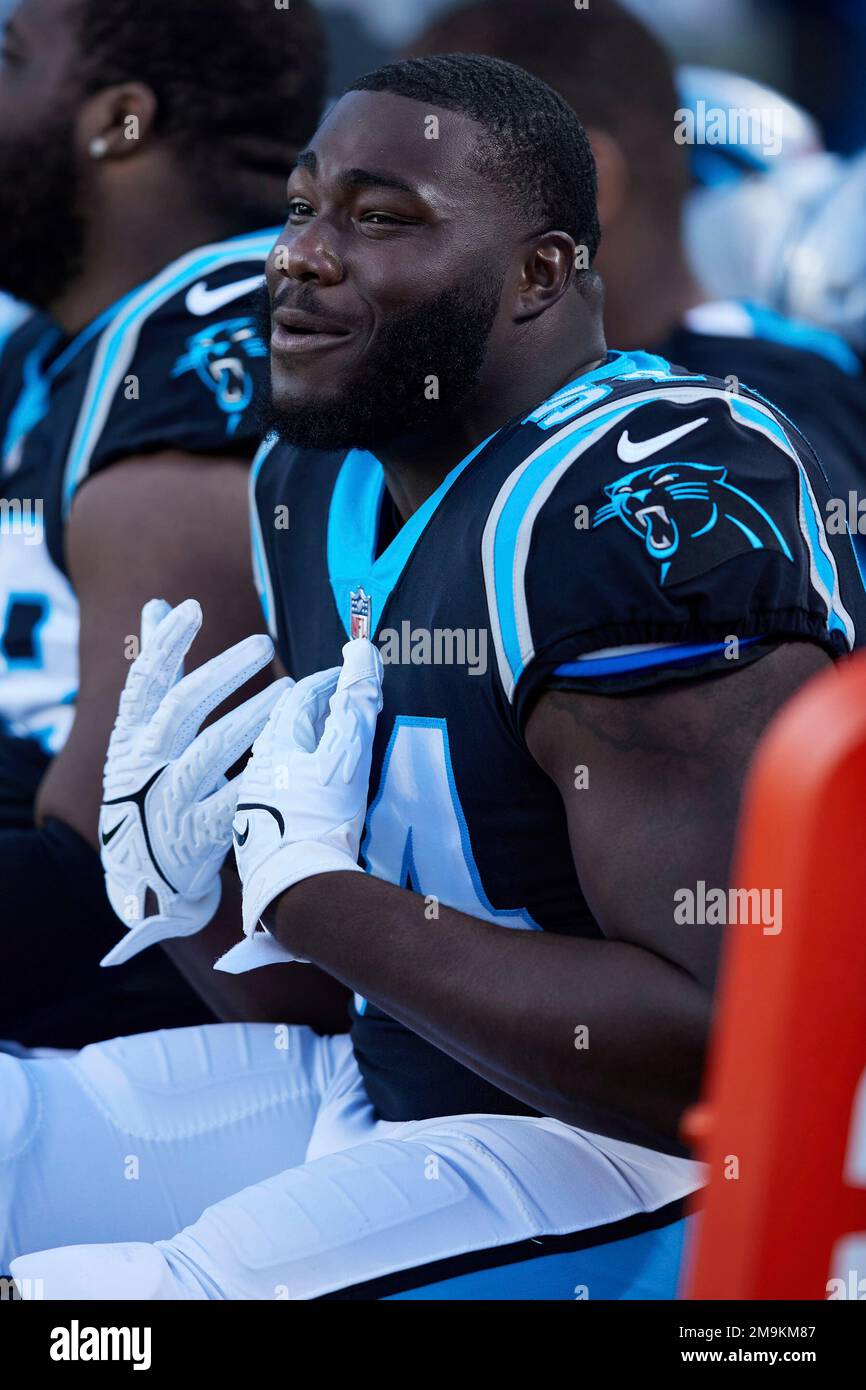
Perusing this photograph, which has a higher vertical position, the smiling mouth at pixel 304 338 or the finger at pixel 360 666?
the smiling mouth at pixel 304 338

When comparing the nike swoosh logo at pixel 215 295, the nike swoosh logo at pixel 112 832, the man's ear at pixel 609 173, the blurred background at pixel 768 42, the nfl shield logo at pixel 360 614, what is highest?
the blurred background at pixel 768 42

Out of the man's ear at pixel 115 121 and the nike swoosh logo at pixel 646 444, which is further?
the man's ear at pixel 115 121

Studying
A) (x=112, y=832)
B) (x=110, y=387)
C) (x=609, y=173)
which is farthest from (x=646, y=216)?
(x=112, y=832)

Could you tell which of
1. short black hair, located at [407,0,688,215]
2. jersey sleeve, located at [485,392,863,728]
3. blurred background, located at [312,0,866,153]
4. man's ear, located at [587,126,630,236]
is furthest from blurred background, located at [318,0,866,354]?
jersey sleeve, located at [485,392,863,728]

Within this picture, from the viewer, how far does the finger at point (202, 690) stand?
5.82 ft

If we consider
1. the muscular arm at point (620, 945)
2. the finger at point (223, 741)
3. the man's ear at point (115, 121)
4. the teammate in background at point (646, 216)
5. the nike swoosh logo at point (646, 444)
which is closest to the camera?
the muscular arm at point (620, 945)

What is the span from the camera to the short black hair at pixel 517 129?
1.65 metres

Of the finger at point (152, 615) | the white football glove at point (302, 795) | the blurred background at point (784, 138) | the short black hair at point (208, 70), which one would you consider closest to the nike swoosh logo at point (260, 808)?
the white football glove at point (302, 795)

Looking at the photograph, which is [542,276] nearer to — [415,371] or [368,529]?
[415,371]

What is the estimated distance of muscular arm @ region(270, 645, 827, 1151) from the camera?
1277mm

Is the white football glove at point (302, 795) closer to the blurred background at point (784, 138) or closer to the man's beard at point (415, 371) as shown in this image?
the man's beard at point (415, 371)

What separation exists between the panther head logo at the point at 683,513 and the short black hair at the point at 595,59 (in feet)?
7.44

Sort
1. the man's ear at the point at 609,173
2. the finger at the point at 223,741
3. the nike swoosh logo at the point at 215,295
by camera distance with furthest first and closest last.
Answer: the man's ear at the point at 609,173, the nike swoosh logo at the point at 215,295, the finger at the point at 223,741

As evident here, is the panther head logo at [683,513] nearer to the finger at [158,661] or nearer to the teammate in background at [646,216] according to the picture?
the finger at [158,661]
